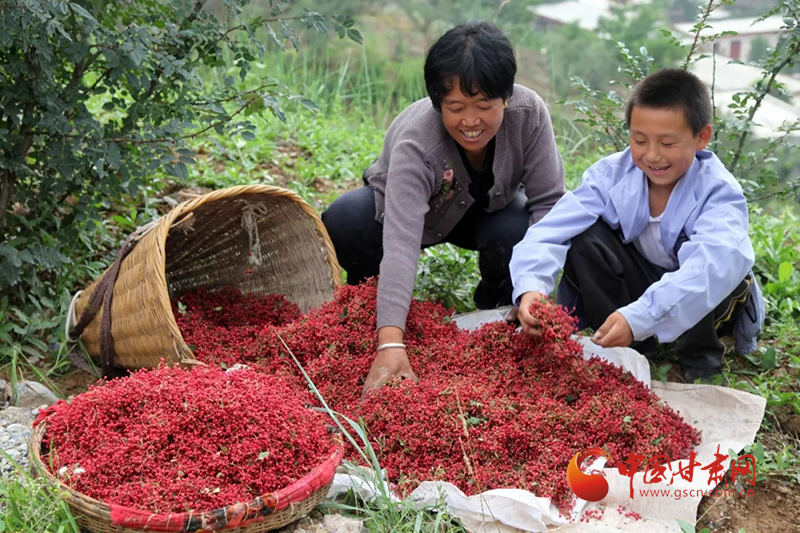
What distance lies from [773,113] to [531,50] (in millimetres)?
3452

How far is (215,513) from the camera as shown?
1778mm

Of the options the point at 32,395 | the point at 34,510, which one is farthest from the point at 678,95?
the point at 32,395

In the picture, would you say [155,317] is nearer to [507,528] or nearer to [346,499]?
[346,499]

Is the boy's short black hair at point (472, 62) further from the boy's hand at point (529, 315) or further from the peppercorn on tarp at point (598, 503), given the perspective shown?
the peppercorn on tarp at point (598, 503)

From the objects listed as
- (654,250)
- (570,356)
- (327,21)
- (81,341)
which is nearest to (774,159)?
(654,250)

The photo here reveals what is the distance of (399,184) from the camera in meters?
2.83

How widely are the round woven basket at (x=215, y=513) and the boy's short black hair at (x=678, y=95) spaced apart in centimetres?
150

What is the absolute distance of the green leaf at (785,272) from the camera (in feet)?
11.2

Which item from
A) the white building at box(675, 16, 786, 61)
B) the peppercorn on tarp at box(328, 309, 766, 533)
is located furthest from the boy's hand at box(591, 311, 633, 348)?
the white building at box(675, 16, 786, 61)

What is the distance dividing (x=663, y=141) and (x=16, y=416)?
2.12m

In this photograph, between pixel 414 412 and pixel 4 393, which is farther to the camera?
pixel 4 393

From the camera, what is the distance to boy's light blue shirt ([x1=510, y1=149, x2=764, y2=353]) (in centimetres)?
246

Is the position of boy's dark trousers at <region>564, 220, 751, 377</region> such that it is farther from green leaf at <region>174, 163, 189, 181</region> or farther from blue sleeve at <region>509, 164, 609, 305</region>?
green leaf at <region>174, 163, 189, 181</region>

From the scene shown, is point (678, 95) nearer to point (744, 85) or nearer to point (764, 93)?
point (764, 93)
